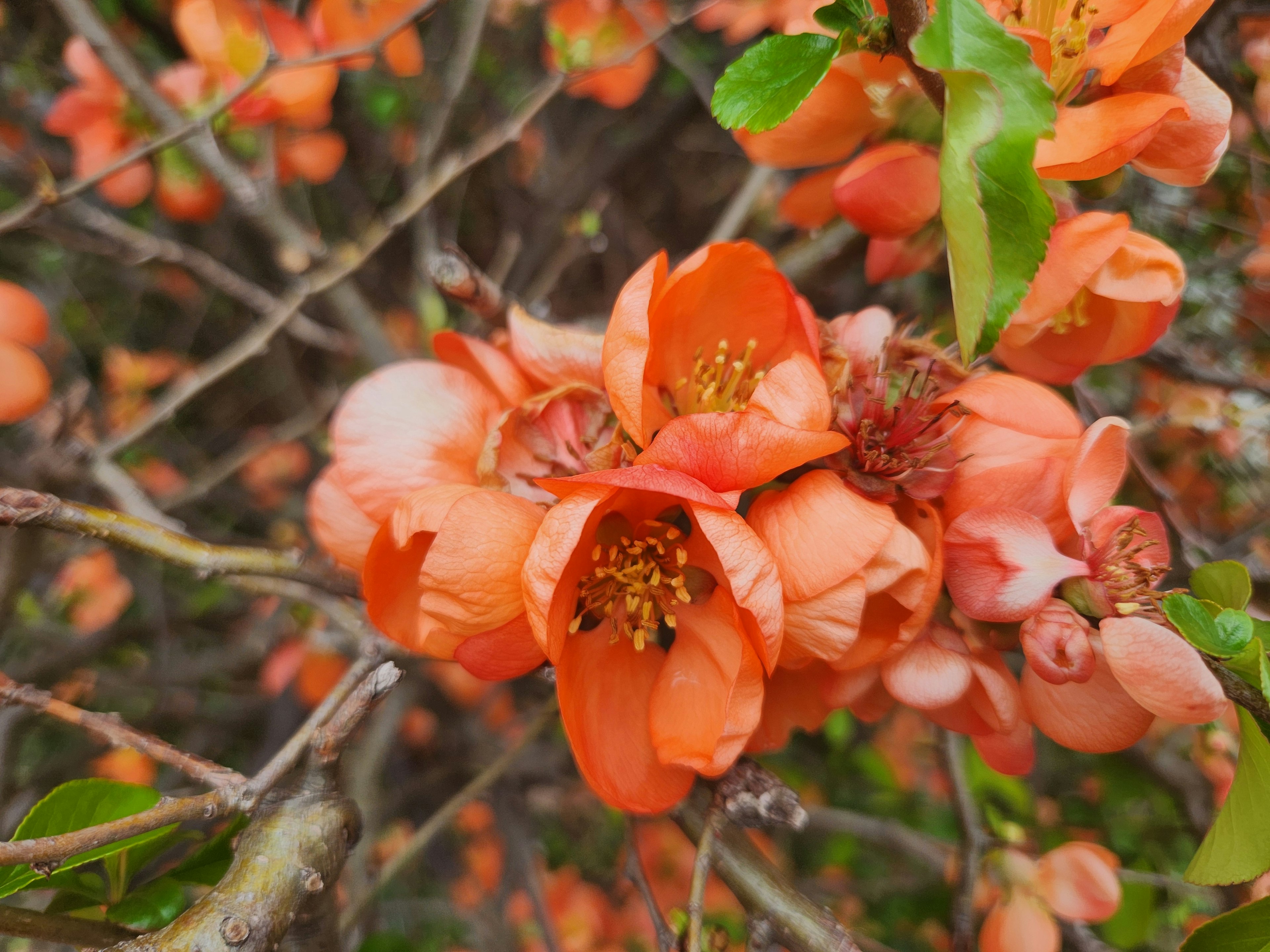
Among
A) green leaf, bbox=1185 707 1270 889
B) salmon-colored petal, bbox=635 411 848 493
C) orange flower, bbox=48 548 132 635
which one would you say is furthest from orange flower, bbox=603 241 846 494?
orange flower, bbox=48 548 132 635

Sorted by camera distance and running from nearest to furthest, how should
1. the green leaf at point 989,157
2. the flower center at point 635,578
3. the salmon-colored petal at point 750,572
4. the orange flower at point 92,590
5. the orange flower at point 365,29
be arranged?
the green leaf at point 989,157 < the salmon-colored petal at point 750,572 < the flower center at point 635,578 < the orange flower at point 365,29 < the orange flower at point 92,590

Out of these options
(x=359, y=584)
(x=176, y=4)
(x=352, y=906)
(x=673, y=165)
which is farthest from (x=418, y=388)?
(x=673, y=165)

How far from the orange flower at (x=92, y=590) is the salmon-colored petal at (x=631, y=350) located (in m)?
1.62

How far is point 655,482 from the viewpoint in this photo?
44 centimetres

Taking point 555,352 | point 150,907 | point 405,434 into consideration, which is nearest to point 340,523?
point 405,434

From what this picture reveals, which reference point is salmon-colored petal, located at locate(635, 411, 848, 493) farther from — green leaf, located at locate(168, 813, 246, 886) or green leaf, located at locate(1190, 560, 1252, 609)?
green leaf, located at locate(168, 813, 246, 886)

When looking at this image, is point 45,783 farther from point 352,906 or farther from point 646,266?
point 646,266

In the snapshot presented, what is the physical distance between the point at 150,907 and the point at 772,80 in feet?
2.39

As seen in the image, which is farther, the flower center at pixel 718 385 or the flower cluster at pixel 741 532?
the flower center at pixel 718 385

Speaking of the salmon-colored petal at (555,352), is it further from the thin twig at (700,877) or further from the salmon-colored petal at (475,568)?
the thin twig at (700,877)

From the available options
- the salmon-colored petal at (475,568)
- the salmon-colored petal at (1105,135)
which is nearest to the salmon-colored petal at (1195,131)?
the salmon-colored petal at (1105,135)

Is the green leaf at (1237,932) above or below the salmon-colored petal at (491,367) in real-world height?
below

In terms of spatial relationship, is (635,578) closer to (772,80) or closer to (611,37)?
(772,80)

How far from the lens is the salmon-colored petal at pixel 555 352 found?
1.92ft
